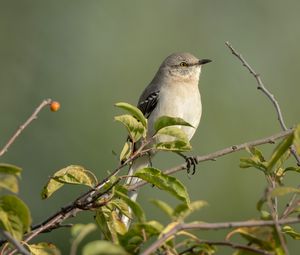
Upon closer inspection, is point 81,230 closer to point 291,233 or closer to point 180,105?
point 291,233

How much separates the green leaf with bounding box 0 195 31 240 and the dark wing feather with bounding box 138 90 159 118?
189 inches

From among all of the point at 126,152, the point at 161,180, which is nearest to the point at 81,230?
the point at 161,180

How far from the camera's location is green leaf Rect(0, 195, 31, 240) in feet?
8.17

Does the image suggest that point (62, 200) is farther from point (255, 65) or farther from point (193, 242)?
point (193, 242)

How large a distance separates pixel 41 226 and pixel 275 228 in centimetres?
109

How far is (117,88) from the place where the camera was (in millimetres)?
9336

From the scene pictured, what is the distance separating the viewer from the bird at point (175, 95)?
23.3 ft

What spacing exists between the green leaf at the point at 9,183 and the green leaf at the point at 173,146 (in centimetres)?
102

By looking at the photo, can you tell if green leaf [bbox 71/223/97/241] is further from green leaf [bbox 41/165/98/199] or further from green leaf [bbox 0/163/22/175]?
green leaf [bbox 41/165/98/199]

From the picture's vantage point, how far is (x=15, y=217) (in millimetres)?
2504

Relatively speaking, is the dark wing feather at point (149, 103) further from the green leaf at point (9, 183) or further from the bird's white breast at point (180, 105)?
the green leaf at point (9, 183)

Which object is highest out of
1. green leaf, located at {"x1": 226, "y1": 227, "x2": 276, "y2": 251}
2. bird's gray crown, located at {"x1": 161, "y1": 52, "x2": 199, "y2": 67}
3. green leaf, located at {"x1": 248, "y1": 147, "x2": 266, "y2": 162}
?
bird's gray crown, located at {"x1": 161, "y1": 52, "x2": 199, "y2": 67}

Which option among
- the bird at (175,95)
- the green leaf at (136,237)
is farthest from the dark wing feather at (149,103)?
the green leaf at (136,237)

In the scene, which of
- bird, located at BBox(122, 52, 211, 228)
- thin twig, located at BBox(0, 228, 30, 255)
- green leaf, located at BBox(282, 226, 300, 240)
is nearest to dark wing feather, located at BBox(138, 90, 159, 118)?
bird, located at BBox(122, 52, 211, 228)
